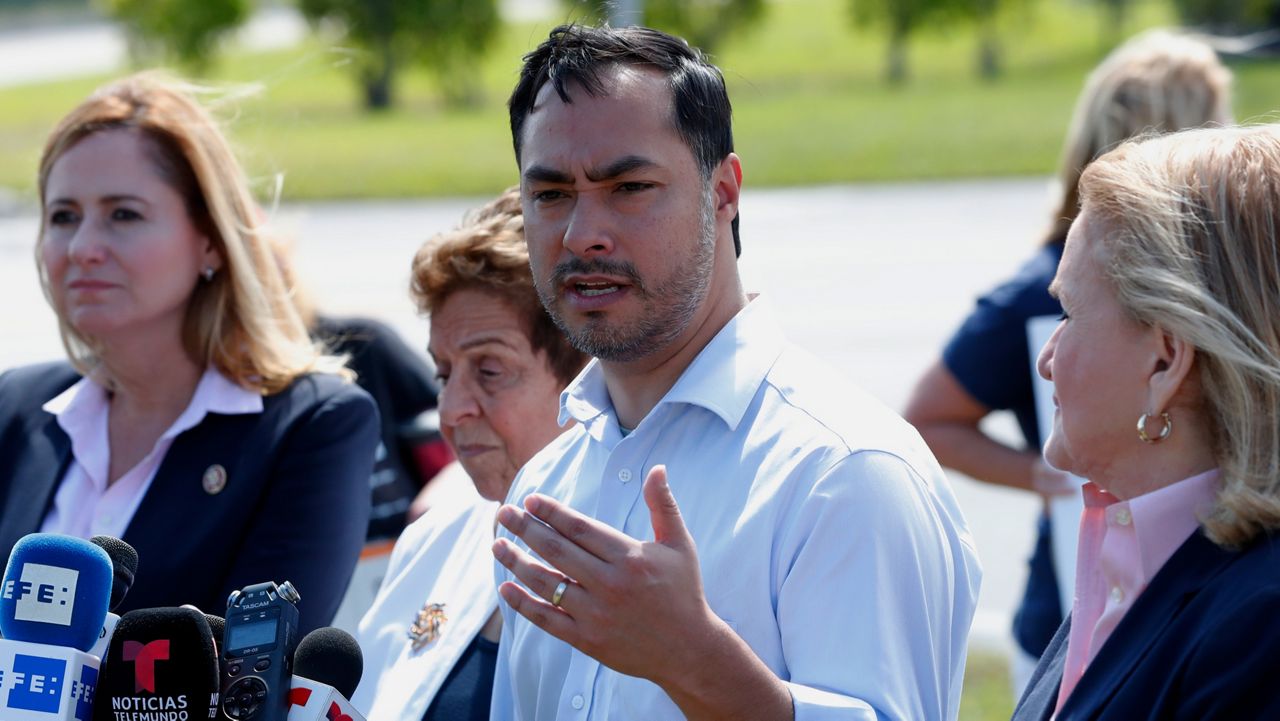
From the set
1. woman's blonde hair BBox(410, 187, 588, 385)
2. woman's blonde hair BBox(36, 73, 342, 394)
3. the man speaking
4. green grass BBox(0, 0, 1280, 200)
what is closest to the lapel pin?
Answer: woman's blonde hair BBox(36, 73, 342, 394)

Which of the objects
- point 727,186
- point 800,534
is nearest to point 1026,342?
point 727,186

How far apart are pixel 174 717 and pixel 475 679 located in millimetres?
883

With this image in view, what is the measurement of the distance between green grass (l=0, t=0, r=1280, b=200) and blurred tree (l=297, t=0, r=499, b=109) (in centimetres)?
104

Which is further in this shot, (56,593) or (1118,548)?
(1118,548)

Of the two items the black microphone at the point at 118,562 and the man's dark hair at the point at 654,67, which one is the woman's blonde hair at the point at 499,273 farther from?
the black microphone at the point at 118,562

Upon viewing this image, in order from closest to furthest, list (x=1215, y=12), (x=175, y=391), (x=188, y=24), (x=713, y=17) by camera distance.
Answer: (x=175, y=391) < (x=1215, y=12) < (x=188, y=24) < (x=713, y=17)

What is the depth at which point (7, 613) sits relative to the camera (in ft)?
6.59

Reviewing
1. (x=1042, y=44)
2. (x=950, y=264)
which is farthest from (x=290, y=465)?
(x=1042, y=44)

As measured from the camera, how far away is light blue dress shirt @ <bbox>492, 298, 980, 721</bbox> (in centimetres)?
201

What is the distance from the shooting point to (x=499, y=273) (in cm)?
302

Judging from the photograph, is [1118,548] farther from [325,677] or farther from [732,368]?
[325,677]

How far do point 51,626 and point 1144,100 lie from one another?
3347 mm

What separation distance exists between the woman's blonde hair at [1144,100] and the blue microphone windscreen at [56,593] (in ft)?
9.71

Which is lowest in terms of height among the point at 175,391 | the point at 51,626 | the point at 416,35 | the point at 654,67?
the point at 416,35
